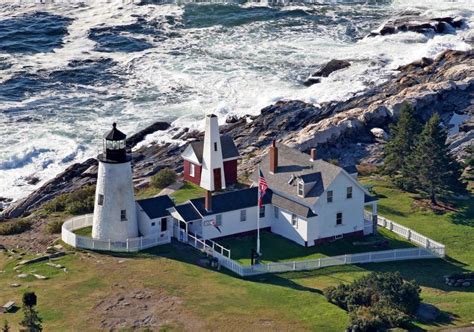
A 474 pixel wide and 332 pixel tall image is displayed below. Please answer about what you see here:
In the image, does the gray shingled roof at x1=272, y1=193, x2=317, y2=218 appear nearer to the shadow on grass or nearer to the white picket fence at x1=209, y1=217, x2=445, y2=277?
the white picket fence at x1=209, y1=217, x2=445, y2=277

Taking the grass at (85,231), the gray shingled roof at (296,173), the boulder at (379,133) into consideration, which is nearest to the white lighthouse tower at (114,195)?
the grass at (85,231)

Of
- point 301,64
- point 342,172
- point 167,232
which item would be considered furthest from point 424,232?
point 301,64

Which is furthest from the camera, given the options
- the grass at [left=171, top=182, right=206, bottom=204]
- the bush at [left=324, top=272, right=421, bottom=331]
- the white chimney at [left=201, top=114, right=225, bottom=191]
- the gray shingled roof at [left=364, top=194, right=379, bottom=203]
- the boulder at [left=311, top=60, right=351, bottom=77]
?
the boulder at [left=311, top=60, right=351, bottom=77]

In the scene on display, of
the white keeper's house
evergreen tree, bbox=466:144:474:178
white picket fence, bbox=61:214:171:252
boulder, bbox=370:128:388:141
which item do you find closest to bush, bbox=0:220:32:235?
white picket fence, bbox=61:214:171:252

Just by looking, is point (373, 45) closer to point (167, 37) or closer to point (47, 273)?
point (167, 37)

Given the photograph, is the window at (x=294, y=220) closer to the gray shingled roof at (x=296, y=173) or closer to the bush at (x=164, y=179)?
the gray shingled roof at (x=296, y=173)

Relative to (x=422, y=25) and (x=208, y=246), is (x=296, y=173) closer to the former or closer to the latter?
(x=208, y=246)
